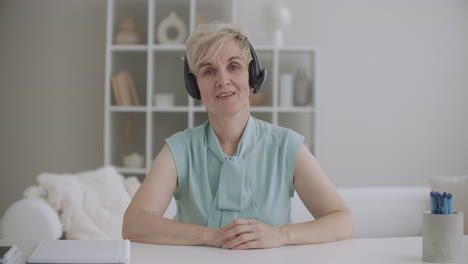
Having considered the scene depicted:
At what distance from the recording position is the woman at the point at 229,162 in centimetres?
162

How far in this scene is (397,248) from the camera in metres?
1.26

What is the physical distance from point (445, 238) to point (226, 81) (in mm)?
776

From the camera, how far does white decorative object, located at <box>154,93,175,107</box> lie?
3.96 metres

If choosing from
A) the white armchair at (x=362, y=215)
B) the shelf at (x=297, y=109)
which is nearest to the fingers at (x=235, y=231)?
the white armchair at (x=362, y=215)

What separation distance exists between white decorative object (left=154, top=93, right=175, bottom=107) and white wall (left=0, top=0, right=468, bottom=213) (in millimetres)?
588

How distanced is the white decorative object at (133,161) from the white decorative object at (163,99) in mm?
394

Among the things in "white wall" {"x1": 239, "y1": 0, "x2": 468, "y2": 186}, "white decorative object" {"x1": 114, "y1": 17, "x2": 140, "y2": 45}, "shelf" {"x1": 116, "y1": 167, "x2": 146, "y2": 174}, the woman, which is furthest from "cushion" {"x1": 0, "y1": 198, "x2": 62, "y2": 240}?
"white wall" {"x1": 239, "y1": 0, "x2": 468, "y2": 186}

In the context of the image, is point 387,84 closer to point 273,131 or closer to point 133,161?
point 133,161

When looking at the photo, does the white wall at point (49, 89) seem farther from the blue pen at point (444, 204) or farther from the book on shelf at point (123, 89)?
the blue pen at point (444, 204)

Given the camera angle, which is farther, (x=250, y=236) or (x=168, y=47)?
(x=168, y=47)

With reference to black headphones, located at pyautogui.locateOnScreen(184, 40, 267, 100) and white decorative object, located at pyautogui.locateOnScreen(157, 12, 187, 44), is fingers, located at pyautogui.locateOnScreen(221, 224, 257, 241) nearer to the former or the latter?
black headphones, located at pyautogui.locateOnScreen(184, 40, 267, 100)

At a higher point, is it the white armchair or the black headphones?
the black headphones

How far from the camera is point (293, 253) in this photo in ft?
4.01

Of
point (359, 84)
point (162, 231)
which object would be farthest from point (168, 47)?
point (162, 231)
